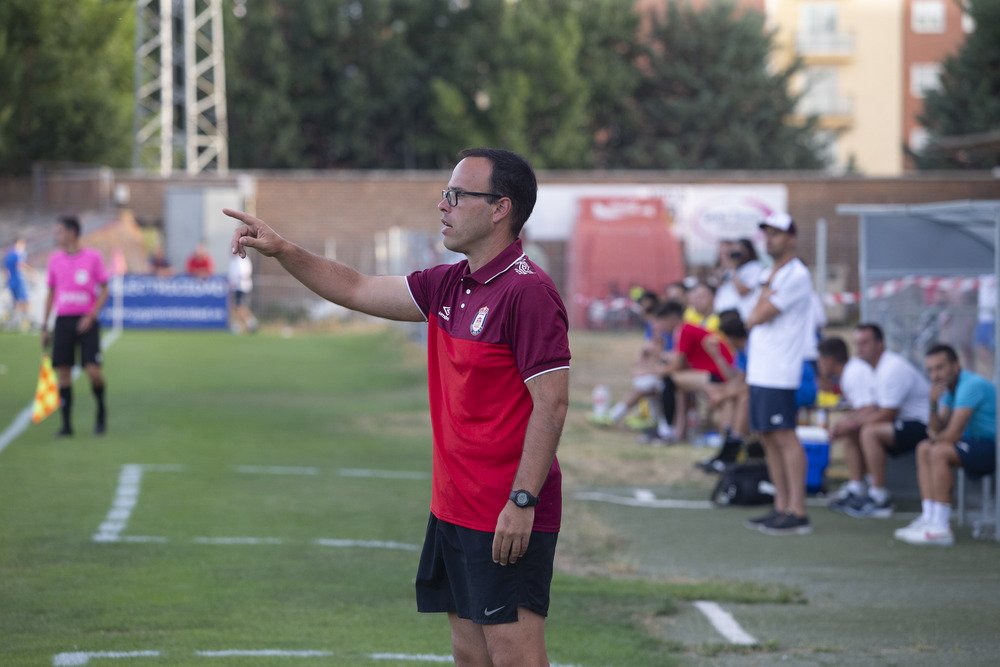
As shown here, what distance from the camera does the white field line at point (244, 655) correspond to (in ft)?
16.7

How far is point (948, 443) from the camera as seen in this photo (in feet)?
26.1

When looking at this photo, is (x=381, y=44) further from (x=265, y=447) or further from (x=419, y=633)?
(x=419, y=633)

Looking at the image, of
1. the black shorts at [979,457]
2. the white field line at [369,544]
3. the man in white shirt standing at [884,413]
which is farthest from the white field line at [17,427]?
the black shorts at [979,457]

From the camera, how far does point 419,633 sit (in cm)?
576

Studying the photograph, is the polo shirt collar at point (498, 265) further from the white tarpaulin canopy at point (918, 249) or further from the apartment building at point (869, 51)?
the apartment building at point (869, 51)

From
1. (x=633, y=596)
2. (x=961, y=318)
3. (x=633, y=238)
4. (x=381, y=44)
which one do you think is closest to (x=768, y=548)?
(x=633, y=596)

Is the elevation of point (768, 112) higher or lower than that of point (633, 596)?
higher

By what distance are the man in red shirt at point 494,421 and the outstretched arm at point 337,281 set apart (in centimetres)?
5

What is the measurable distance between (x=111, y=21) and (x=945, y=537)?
39.7 metres

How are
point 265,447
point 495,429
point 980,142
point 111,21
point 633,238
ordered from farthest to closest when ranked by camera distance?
1. point 111,21
2. point 633,238
3. point 980,142
4. point 265,447
5. point 495,429

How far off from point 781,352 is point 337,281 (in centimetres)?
489

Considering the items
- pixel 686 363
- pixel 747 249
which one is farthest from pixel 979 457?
pixel 686 363

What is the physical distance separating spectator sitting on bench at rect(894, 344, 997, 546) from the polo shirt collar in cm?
519

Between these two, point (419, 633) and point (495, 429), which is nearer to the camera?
point (495, 429)
